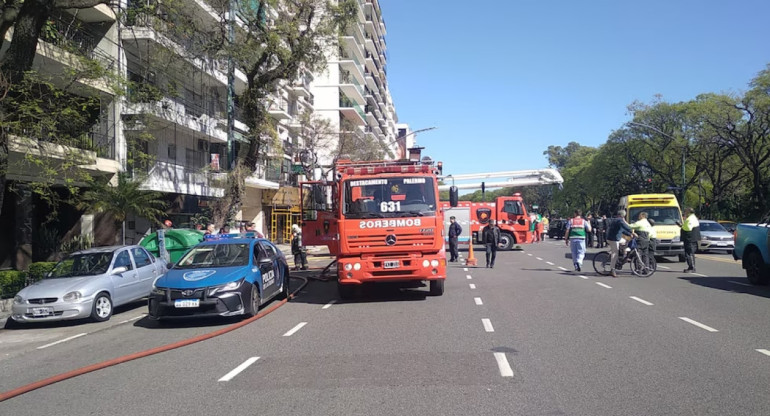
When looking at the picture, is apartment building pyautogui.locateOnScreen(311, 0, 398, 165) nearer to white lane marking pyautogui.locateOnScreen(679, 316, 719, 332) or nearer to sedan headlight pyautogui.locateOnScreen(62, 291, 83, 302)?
sedan headlight pyautogui.locateOnScreen(62, 291, 83, 302)

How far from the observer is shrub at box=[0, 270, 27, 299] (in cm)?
1424

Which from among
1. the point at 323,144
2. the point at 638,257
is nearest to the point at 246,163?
the point at 638,257

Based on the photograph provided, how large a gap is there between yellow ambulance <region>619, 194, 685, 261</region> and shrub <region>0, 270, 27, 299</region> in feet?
64.1

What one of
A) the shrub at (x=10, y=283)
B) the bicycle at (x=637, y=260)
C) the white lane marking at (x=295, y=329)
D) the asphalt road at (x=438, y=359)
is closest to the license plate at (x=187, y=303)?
the asphalt road at (x=438, y=359)

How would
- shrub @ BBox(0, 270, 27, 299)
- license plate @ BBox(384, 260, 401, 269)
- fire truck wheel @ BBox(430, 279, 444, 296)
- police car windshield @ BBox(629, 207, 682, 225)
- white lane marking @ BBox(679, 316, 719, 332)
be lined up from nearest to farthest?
1. white lane marking @ BBox(679, 316, 719, 332)
2. license plate @ BBox(384, 260, 401, 269)
3. fire truck wheel @ BBox(430, 279, 444, 296)
4. shrub @ BBox(0, 270, 27, 299)
5. police car windshield @ BBox(629, 207, 682, 225)

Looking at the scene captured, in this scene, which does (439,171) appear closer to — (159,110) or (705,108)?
(159,110)

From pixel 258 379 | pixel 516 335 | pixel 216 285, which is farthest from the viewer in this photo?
pixel 216 285

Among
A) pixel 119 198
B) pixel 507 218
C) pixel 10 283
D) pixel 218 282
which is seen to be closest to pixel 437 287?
pixel 218 282

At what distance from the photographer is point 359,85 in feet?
213

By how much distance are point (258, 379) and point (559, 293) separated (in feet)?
27.6

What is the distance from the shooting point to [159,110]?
76.1 ft

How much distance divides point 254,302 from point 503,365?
5.82m

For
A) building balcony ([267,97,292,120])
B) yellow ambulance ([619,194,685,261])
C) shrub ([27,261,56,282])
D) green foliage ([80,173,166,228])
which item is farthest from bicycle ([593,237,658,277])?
building balcony ([267,97,292,120])

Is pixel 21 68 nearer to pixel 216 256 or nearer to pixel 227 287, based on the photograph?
pixel 216 256
